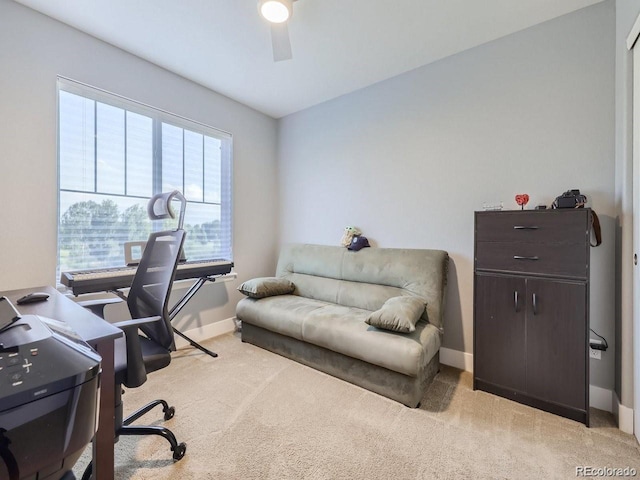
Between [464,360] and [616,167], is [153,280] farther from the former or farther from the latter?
[616,167]

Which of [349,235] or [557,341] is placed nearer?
[557,341]

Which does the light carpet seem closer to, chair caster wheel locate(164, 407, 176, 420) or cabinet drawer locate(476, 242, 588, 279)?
chair caster wheel locate(164, 407, 176, 420)

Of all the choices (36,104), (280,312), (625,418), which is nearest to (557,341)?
(625,418)

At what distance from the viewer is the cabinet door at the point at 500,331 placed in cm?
195

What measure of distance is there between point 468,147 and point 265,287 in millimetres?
2363

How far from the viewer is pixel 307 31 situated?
7.20ft

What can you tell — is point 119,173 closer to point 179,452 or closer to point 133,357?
point 133,357

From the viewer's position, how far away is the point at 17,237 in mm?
1983

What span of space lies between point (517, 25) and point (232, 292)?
3.71 m

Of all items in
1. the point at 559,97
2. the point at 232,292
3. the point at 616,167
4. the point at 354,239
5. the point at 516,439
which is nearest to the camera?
the point at 516,439

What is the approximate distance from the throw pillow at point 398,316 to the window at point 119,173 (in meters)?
2.13

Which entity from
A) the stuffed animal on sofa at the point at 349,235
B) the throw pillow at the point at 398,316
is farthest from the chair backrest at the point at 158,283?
the stuffed animal on sofa at the point at 349,235

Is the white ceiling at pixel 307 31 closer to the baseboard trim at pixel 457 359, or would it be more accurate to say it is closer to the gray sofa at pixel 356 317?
the gray sofa at pixel 356 317

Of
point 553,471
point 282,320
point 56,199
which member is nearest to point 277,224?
point 282,320
